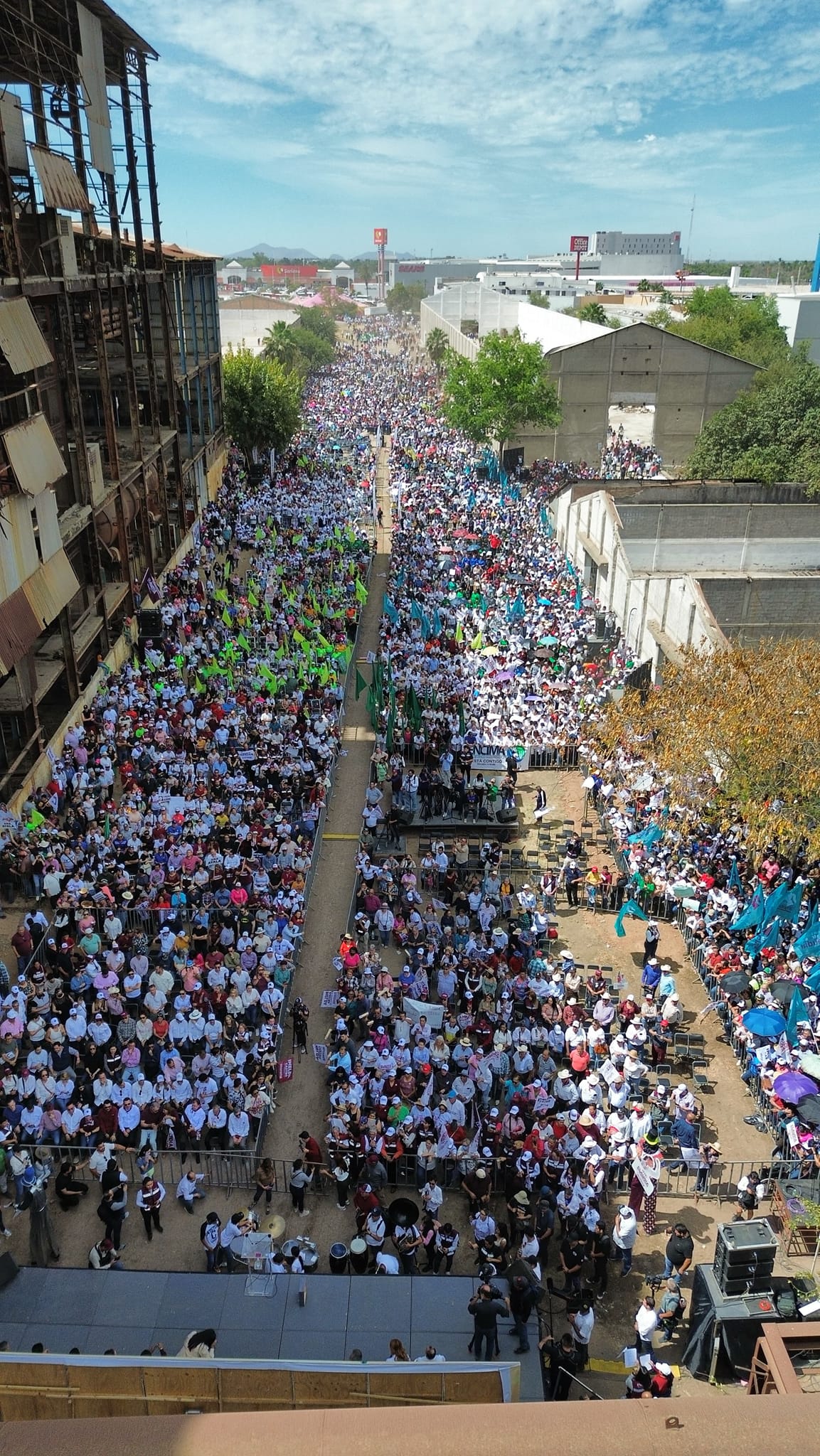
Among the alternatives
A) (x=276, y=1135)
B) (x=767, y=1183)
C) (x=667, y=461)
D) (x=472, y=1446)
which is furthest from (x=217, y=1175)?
(x=667, y=461)

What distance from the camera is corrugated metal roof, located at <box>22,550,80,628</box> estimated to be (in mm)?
19719

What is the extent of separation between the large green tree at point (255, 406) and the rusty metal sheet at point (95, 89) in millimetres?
22376

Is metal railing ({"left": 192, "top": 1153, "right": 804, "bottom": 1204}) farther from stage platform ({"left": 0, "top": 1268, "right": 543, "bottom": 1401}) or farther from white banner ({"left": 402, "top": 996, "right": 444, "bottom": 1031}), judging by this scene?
white banner ({"left": 402, "top": 996, "right": 444, "bottom": 1031})

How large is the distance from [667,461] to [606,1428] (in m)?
51.6

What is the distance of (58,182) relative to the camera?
2256 cm

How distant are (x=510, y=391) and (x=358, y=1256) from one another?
45.8 meters

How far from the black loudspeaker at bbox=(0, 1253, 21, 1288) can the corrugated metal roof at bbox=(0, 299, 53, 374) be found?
48.2 feet

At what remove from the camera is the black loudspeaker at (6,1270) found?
35.0 feet

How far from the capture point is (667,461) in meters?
52.2

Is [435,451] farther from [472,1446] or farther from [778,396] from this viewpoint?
[472,1446]

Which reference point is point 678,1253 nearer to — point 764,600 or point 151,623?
point 151,623

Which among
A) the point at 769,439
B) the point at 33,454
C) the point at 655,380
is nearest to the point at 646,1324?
the point at 33,454

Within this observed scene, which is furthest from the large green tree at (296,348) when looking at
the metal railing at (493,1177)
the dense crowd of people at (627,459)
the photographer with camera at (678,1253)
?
the photographer with camera at (678,1253)

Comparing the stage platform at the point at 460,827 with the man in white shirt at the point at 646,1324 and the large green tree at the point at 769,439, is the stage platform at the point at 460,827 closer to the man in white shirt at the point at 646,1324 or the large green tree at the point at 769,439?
the man in white shirt at the point at 646,1324
